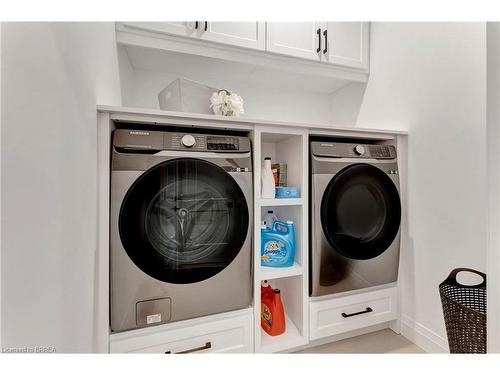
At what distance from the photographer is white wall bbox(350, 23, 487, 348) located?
47.5 inches

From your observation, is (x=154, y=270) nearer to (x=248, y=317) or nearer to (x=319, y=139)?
(x=248, y=317)

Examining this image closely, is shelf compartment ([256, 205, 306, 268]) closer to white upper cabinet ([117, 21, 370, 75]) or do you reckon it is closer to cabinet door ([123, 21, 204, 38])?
white upper cabinet ([117, 21, 370, 75])

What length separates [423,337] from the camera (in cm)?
144

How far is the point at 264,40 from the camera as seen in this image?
164cm

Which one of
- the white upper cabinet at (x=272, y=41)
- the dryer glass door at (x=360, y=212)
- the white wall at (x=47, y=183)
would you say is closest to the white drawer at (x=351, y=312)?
the dryer glass door at (x=360, y=212)

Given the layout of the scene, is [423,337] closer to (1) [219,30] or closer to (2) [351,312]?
(2) [351,312]

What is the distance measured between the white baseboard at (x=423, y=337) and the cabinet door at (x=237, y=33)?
6.81ft

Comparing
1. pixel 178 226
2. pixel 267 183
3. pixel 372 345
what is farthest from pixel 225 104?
pixel 372 345

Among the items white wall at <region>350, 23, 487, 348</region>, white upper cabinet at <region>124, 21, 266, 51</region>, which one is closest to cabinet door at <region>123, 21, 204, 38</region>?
white upper cabinet at <region>124, 21, 266, 51</region>

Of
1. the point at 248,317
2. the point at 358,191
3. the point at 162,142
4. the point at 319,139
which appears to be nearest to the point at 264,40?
the point at 319,139

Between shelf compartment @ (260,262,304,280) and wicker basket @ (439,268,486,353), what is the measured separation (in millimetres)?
699

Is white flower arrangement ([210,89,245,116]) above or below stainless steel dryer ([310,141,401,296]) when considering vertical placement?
above

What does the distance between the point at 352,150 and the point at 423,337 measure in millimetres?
1223

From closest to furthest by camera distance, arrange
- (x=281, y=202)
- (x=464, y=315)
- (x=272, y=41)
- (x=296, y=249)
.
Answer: (x=464, y=315) < (x=281, y=202) < (x=296, y=249) < (x=272, y=41)
